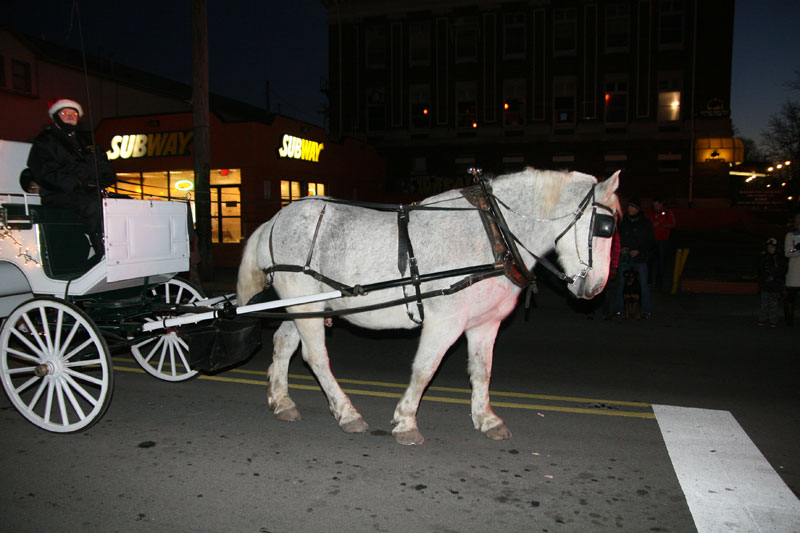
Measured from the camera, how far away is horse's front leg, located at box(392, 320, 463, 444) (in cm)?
408

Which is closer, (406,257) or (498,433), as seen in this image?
(406,257)

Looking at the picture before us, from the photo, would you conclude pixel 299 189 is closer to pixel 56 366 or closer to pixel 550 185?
pixel 56 366

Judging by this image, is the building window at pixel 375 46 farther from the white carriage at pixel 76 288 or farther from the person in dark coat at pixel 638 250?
the white carriage at pixel 76 288

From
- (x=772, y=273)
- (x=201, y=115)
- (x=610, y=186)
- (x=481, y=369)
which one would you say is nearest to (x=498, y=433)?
(x=481, y=369)

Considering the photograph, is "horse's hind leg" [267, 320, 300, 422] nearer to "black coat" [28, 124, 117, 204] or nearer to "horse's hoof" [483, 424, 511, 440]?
"horse's hoof" [483, 424, 511, 440]

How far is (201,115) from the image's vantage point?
1231 cm

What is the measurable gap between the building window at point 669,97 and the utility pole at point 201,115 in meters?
27.0

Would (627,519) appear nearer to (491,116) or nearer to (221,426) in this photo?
(221,426)

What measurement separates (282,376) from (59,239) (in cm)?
247

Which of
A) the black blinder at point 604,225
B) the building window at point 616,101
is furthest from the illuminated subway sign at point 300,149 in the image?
the building window at point 616,101

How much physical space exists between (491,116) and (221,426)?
3075cm

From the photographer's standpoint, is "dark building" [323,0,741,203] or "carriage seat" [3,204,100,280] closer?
"carriage seat" [3,204,100,280]

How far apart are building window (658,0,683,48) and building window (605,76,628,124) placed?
2.85 meters

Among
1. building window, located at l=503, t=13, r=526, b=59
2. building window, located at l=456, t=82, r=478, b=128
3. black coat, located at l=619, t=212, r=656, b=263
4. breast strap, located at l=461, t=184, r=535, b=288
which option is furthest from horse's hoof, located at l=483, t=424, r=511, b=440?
building window, located at l=503, t=13, r=526, b=59
